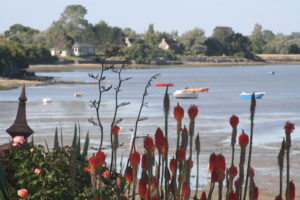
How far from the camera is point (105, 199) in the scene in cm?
619

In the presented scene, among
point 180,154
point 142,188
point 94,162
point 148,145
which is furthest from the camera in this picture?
point 180,154

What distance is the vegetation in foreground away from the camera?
4.89 metres

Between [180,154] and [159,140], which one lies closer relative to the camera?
[159,140]

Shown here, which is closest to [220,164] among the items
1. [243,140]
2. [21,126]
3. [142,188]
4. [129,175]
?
[243,140]

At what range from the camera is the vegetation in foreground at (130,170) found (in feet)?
16.1

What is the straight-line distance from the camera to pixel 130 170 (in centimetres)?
541

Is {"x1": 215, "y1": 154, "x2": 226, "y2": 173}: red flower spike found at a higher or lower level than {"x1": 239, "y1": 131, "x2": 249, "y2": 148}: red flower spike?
lower

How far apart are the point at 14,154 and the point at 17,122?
1679 millimetres

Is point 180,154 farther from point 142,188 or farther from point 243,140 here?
point 243,140

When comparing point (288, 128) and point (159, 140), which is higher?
point (288, 128)

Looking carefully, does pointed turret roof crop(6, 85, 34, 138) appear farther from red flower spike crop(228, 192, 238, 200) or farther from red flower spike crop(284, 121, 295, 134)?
red flower spike crop(284, 121, 295, 134)

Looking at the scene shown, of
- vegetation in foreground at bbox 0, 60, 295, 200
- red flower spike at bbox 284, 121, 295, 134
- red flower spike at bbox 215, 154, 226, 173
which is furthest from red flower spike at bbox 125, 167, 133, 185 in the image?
red flower spike at bbox 284, 121, 295, 134

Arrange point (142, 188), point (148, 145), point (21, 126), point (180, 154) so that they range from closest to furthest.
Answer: point (148, 145), point (142, 188), point (180, 154), point (21, 126)

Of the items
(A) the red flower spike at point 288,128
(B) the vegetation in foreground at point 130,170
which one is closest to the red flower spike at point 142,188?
(B) the vegetation in foreground at point 130,170
